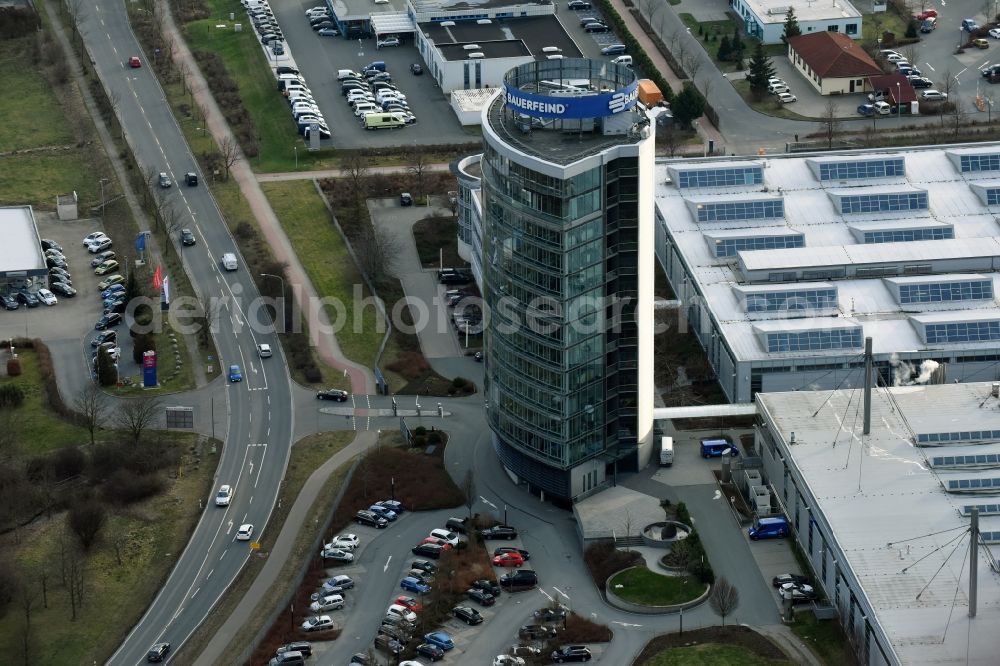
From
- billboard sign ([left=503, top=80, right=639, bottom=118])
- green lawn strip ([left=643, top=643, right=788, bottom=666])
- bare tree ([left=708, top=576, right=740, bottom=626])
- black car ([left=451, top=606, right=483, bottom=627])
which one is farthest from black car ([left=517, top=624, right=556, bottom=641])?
billboard sign ([left=503, top=80, right=639, bottom=118])

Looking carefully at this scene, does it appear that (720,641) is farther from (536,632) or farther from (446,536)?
(446,536)

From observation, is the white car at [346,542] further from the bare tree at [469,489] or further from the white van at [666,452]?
the white van at [666,452]

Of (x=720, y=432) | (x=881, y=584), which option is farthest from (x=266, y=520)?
(x=881, y=584)

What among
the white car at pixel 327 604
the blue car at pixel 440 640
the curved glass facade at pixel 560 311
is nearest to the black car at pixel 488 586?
the blue car at pixel 440 640

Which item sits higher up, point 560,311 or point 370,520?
point 560,311

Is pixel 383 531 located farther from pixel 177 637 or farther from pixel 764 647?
pixel 764 647

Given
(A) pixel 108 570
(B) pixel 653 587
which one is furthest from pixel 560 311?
(A) pixel 108 570
